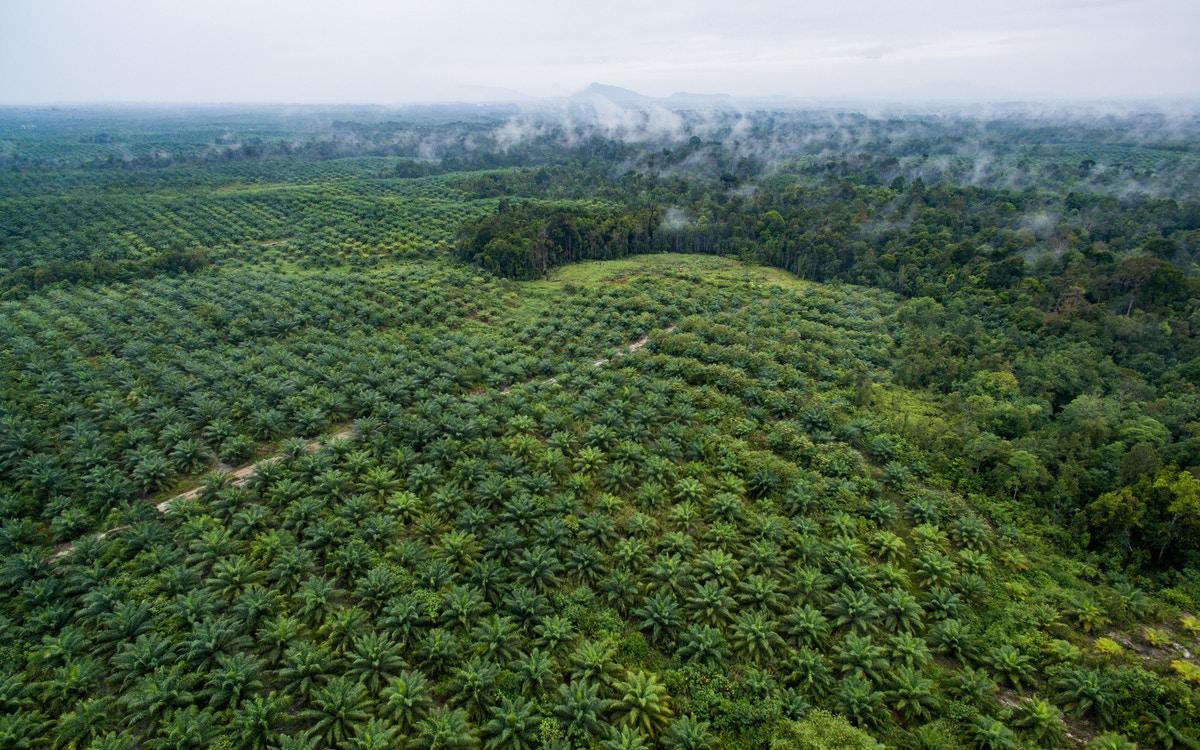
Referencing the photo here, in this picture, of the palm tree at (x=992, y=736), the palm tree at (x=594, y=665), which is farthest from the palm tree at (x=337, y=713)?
the palm tree at (x=992, y=736)

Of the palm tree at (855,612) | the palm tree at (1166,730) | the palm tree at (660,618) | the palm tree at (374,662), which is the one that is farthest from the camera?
the palm tree at (855,612)

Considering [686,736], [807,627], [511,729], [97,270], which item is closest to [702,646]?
[686,736]

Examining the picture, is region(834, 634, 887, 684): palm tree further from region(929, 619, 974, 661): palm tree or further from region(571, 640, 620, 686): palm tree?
region(571, 640, 620, 686): palm tree

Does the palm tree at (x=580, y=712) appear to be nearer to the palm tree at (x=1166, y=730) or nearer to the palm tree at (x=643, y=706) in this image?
the palm tree at (x=643, y=706)

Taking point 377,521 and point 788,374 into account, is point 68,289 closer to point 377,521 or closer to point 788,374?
point 377,521

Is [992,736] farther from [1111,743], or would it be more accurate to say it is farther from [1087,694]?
[1087,694]

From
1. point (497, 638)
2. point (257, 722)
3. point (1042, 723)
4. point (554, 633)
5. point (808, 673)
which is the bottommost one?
point (1042, 723)

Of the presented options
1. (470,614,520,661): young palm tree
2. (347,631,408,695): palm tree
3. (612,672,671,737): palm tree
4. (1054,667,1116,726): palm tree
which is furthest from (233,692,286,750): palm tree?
(1054,667,1116,726): palm tree
